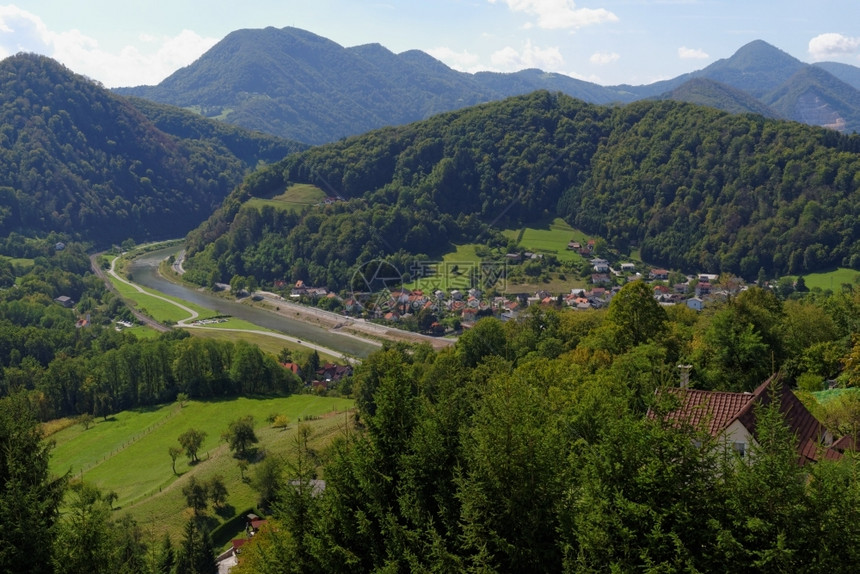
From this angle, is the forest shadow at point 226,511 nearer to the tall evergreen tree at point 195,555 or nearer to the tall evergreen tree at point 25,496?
the tall evergreen tree at point 195,555

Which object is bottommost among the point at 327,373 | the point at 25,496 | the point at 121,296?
the point at 327,373

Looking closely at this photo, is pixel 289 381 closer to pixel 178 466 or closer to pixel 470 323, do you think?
pixel 178 466

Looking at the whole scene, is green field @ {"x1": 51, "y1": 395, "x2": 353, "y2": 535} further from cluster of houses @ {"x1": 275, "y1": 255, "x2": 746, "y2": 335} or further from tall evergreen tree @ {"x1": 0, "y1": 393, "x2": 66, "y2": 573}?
cluster of houses @ {"x1": 275, "y1": 255, "x2": 746, "y2": 335}

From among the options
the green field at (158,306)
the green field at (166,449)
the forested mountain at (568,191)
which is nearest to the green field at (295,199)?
the forested mountain at (568,191)

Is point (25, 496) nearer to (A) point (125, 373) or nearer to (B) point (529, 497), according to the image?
(B) point (529, 497)

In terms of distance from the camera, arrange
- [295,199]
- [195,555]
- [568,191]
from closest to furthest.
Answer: [195,555] < [295,199] < [568,191]

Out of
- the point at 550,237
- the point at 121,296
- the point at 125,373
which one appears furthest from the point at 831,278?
the point at 121,296
